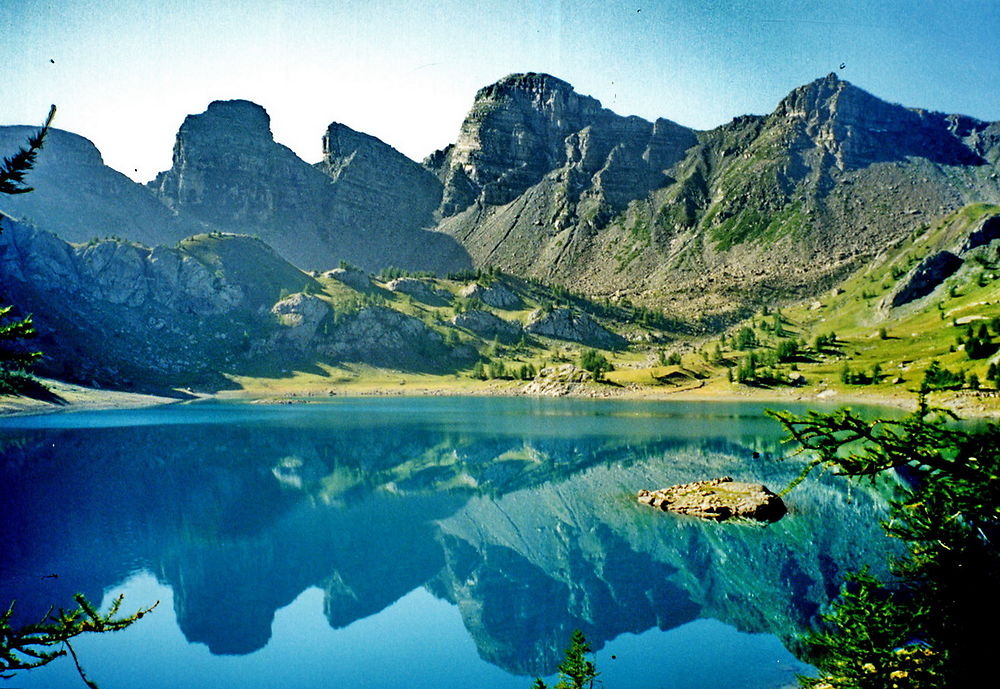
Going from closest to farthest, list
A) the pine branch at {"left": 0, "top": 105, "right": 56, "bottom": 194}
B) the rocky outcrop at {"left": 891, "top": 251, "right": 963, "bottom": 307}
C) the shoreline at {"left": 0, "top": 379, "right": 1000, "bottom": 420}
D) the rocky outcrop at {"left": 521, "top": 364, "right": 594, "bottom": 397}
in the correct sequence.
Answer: the pine branch at {"left": 0, "top": 105, "right": 56, "bottom": 194}
the shoreline at {"left": 0, "top": 379, "right": 1000, "bottom": 420}
the rocky outcrop at {"left": 521, "top": 364, "right": 594, "bottom": 397}
the rocky outcrop at {"left": 891, "top": 251, "right": 963, "bottom": 307}

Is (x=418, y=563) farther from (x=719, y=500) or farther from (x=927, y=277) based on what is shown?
(x=927, y=277)

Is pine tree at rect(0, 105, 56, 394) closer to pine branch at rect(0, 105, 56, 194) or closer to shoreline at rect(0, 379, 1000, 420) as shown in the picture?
pine branch at rect(0, 105, 56, 194)

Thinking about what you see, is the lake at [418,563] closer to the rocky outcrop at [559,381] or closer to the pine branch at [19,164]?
the pine branch at [19,164]

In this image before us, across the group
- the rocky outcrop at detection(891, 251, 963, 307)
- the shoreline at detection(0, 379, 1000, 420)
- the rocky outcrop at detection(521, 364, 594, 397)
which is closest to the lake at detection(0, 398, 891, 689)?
the shoreline at detection(0, 379, 1000, 420)

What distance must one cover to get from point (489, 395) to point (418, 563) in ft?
495

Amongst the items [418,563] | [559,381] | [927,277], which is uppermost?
[927,277]

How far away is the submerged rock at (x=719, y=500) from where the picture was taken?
41781 mm

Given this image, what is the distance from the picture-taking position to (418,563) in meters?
34.7

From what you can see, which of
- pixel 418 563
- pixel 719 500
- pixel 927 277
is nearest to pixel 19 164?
pixel 418 563

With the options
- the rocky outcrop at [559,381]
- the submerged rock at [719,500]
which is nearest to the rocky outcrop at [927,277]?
the rocky outcrop at [559,381]

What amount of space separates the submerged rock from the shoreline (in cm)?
5907

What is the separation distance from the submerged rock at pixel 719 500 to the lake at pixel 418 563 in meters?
1.55

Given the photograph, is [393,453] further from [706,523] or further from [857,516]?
[857,516]

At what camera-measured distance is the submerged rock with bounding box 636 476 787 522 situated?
41.8m
